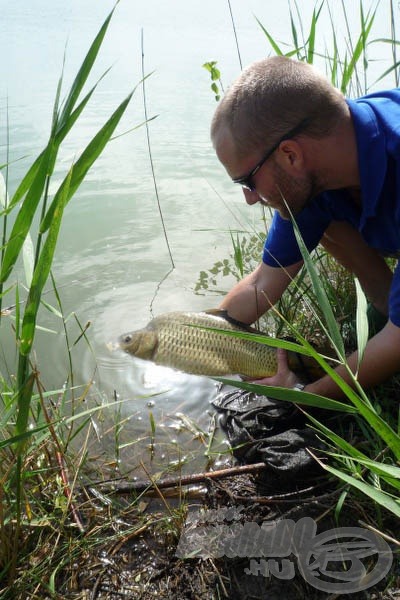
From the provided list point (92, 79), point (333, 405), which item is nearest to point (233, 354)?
point (333, 405)

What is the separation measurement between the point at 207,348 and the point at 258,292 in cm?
40

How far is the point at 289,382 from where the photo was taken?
241 centimetres

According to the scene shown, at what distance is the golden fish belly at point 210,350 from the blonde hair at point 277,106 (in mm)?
926

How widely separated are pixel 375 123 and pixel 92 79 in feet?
40.8

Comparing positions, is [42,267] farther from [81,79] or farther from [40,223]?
[81,79]

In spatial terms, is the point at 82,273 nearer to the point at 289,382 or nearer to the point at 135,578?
the point at 289,382

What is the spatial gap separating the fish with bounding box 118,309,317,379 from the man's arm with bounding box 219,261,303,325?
123 mm

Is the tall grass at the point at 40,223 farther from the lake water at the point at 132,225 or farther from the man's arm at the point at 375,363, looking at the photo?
the man's arm at the point at 375,363

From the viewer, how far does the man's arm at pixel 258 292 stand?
274 cm

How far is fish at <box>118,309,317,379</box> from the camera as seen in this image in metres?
2.59

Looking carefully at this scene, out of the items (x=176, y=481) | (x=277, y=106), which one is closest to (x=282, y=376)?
(x=176, y=481)

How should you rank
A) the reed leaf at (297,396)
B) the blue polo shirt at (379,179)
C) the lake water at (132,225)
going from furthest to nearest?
the lake water at (132,225), the blue polo shirt at (379,179), the reed leaf at (297,396)

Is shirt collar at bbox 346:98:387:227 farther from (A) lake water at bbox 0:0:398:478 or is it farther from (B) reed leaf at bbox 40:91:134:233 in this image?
(B) reed leaf at bbox 40:91:134:233

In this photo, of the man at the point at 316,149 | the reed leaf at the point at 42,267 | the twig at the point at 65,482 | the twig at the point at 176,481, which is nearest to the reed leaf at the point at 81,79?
the reed leaf at the point at 42,267
